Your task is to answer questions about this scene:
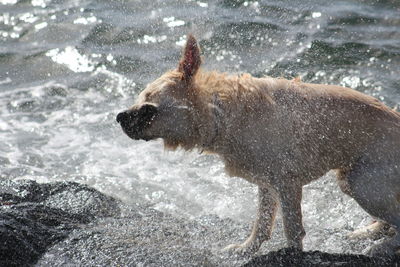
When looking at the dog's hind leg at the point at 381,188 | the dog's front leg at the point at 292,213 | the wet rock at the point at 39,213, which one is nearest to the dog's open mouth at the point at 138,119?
the wet rock at the point at 39,213

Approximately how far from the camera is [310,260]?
194 inches

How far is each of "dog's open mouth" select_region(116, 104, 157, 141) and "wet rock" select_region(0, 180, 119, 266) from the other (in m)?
1.02

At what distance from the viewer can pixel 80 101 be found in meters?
10.4

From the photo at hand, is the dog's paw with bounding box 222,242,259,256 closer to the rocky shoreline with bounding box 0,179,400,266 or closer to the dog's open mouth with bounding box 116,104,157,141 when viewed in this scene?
the rocky shoreline with bounding box 0,179,400,266

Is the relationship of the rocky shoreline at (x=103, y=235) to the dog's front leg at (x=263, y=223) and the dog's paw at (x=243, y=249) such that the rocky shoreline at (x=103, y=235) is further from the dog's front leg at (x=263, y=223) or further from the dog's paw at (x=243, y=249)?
the dog's front leg at (x=263, y=223)

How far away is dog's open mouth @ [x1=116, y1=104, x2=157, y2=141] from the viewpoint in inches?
203

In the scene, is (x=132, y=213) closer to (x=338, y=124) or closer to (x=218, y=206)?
(x=218, y=206)

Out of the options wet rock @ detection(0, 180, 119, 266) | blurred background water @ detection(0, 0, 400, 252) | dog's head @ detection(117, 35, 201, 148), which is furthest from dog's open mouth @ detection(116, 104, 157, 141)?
blurred background water @ detection(0, 0, 400, 252)

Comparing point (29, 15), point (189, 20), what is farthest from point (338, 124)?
point (29, 15)

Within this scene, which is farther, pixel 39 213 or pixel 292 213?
pixel 39 213

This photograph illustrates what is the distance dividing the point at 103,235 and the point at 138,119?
40.2 inches

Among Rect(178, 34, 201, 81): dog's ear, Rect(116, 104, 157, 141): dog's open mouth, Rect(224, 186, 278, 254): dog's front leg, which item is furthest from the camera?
Rect(224, 186, 278, 254): dog's front leg

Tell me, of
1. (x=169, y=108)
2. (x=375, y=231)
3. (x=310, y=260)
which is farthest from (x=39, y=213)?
(x=375, y=231)

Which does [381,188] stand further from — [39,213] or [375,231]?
[39,213]
